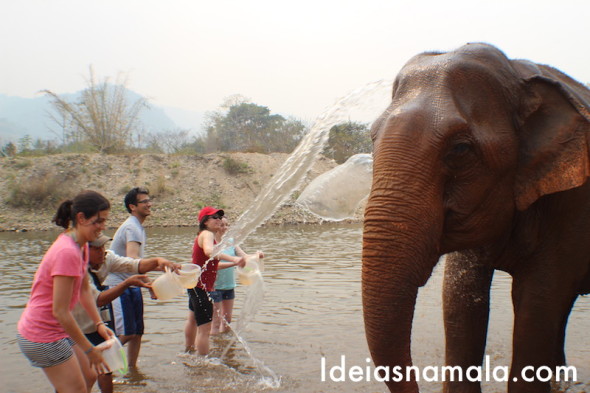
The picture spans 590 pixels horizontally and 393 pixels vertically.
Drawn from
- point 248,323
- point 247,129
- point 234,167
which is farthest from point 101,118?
point 248,323

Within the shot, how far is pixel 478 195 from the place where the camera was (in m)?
3.04

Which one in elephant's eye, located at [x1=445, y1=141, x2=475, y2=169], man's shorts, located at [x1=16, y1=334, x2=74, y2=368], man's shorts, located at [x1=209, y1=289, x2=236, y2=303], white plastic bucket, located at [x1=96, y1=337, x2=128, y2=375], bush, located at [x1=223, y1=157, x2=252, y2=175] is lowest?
man's shorts, located at [x1=209, y1=289, x2=236, y2=303]

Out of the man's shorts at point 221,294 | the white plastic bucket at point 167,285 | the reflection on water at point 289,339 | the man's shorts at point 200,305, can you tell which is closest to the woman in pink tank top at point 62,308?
the white plastic bucket at point 167,285

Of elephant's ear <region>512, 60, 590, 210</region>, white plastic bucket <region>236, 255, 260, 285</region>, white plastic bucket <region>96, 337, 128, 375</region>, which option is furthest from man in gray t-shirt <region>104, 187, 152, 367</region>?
elephant's ear <region>512, 60, 590, 210</region>

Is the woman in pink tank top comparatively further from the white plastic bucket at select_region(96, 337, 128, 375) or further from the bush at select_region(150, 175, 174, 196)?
the bush at select_region(150, 175, 174, 196)

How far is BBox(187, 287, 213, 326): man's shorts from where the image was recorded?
5.63 m

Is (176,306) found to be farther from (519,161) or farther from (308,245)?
(308,245)

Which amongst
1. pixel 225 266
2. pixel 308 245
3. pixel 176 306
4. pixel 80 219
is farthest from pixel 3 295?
pixel 308 245

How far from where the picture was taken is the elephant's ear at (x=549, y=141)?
3.16 m

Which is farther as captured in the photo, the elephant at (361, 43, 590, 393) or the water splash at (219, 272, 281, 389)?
the water splash at (219, 272, 281, 389)

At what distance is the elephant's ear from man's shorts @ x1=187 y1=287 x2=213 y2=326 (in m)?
3.39

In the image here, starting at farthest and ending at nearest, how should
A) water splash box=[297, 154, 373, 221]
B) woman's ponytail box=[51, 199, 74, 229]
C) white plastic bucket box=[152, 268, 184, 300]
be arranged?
water splash box=[297, 154, 373, 221] < white plastic bucket box=[152, 268, 184, 300] < woman's ponytail box=[51, 199, 74, 229]

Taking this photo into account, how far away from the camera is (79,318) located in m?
4.15

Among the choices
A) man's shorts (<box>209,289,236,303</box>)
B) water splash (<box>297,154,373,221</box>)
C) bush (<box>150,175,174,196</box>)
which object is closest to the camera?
water splash (<box>297,154,373,221</box>)
